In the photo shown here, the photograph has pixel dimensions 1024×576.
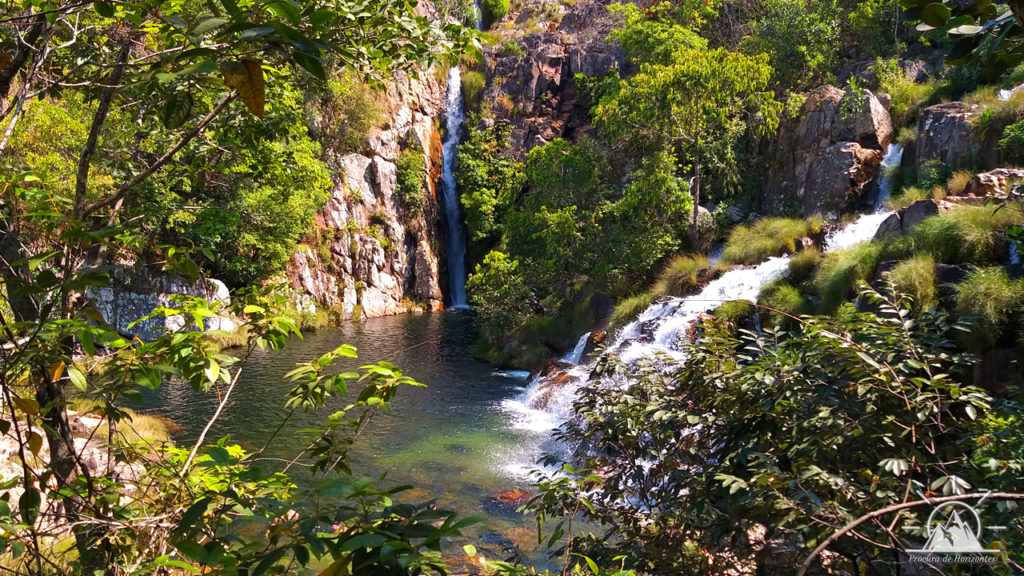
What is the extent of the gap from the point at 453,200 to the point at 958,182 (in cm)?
2257

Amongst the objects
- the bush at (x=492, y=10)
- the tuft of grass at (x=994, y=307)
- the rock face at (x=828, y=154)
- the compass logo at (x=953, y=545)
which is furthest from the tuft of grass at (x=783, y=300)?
the bush at (x=492, y=10)

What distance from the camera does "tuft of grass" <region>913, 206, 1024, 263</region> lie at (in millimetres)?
7828

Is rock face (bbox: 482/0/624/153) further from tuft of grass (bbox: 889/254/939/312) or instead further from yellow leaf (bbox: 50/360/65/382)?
yellow leaf (bbox: 50/360/65/382)

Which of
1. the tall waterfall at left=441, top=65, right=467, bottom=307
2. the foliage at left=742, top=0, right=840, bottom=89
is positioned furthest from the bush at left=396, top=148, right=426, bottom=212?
the foliage at left=742, top=0, right=840, bottom=89

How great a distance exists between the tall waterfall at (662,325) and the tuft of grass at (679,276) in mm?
785

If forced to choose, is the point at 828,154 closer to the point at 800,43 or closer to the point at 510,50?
the point at 800,43

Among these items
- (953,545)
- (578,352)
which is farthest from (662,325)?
(953,545)

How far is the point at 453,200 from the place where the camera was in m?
30.1

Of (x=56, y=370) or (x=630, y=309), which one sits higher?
(x=56, y=370)

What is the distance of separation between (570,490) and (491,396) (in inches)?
412

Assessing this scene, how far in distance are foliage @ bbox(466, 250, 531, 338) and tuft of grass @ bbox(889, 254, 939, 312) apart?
33.7 feet

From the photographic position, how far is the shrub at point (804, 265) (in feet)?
36.4

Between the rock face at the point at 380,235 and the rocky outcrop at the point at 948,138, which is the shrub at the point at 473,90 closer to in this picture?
the rock face at the point at 380,235

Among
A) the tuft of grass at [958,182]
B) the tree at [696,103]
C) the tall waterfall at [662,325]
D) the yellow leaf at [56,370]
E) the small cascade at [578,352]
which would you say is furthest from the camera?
the tree at [696,103]
